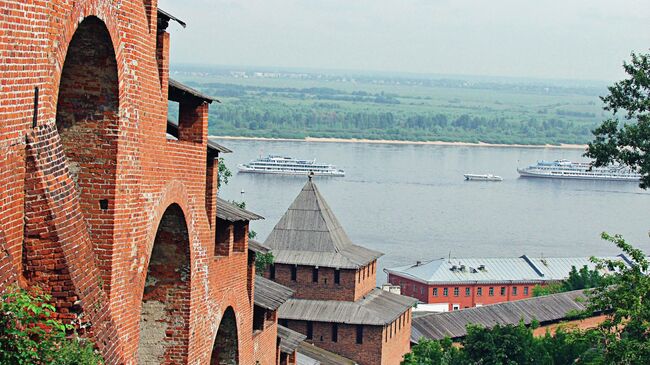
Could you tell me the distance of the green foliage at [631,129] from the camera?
17297 millimetres

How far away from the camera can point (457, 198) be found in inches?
3812

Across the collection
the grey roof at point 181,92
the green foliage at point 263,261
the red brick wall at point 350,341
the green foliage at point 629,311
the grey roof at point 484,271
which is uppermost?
the grey roof at point 181,92

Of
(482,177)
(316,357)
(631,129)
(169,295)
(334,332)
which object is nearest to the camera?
(169,295)

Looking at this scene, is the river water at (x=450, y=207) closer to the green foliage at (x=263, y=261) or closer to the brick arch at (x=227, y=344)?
the green foliage at (x=263, y=261)

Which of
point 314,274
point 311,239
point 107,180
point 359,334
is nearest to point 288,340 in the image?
point 359,334

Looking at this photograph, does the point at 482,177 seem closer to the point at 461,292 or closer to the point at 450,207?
the point at 450,207

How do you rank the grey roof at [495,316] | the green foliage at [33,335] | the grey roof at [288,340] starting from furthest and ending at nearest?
the grey roof at [495,316]
the grey roof at [288,340]
the green foliage at [33,335]

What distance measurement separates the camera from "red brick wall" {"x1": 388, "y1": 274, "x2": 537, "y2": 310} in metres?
54.7

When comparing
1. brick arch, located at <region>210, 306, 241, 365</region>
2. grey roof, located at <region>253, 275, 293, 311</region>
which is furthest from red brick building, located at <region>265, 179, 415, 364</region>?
brick arch, located at <region>210, 306, 241, 365</region>

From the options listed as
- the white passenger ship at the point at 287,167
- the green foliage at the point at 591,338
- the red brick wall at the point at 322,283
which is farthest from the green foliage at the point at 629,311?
the white passenger ship at the point at 287,167

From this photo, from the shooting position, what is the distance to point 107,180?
8.55m

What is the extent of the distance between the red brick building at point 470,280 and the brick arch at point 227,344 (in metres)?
39.4

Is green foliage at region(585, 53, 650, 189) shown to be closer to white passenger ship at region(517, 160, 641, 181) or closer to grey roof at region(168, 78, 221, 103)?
grey roof at region(168, 78, 221, 103)

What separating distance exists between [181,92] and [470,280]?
4471 centimetres
